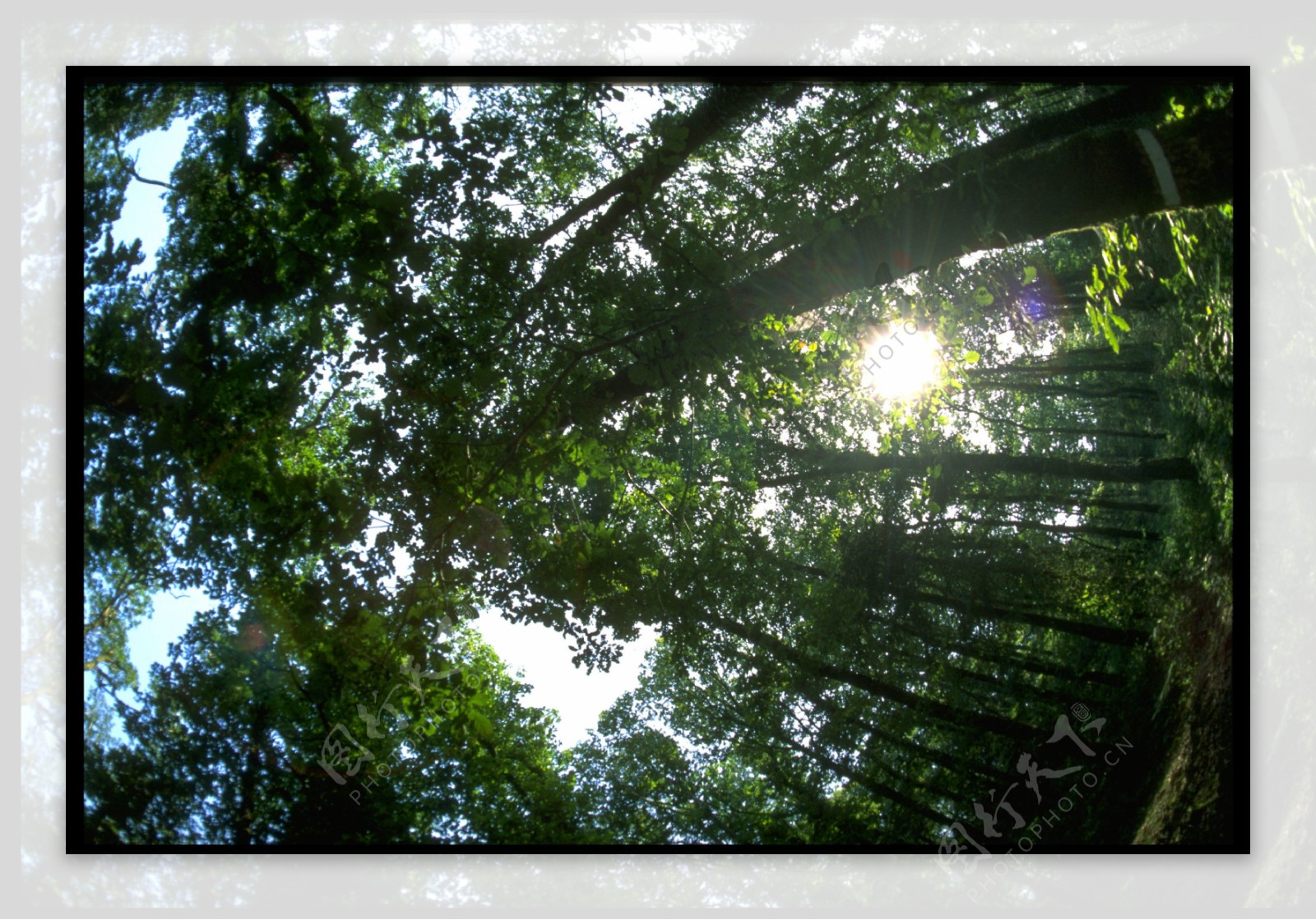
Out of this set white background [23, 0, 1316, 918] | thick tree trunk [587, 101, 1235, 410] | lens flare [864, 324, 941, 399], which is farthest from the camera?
lens flare [864, 324, 941, 399]

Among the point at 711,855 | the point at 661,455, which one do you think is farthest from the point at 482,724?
the point at 661,455

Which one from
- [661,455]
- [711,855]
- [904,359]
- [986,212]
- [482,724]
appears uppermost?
A: [986,212]

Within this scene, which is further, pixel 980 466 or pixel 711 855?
pixel 980 466

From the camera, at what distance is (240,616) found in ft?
7.03

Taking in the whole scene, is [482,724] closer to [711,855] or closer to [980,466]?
[711,855]

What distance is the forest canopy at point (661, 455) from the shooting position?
2.08 m

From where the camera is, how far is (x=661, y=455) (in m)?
2.31

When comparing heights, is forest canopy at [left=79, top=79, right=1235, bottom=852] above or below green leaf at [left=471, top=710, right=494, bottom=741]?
above

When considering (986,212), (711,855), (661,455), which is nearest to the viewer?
(711,855)

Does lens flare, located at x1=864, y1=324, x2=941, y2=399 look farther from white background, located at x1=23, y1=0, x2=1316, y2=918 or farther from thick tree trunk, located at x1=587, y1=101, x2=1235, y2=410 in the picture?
white background, located at x1=23, y1=0, x2=1316, y2=918

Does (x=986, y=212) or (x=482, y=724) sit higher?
(x=986, y=212)

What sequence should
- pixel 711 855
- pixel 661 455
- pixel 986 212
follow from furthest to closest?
pixel 661 455 → pixel 986 212 → pixel 711 855

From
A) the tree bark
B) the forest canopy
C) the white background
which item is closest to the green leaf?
the forest canopy

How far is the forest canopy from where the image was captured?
208 cm
